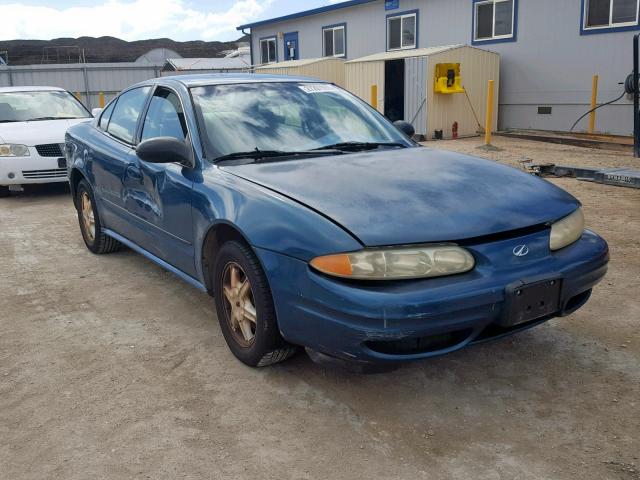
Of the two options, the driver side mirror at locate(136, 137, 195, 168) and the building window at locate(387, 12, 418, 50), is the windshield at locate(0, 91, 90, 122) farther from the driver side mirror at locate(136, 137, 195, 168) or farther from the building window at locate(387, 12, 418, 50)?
the building window at locate(387, 12, 418, 50)

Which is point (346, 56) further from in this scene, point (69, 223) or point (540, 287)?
point (540, 287)

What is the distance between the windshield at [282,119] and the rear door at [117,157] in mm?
814

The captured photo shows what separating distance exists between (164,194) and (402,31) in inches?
642

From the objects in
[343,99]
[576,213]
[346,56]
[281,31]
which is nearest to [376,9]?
[346,56]

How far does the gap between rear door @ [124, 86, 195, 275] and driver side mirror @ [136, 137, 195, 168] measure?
0.09 metres

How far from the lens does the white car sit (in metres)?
8.09

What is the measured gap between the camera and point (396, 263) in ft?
8.30

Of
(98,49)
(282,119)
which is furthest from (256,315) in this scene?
(98,49)

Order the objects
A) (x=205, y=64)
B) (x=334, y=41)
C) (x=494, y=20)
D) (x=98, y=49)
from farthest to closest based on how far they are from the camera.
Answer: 1. (x=98, y=49)
2. (x=205, y=64)
3. (x=334, y=41)
4. (x=494, y=20)

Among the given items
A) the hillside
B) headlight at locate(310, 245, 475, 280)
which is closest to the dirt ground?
headlight at locate(310, 245, 475, 280)

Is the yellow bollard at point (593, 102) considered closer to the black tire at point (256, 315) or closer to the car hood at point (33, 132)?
the car hood at point (33, 132)

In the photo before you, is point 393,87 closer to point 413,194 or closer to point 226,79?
point 226,79

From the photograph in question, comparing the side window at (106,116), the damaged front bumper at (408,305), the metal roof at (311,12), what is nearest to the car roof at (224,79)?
the side window at (106,116)

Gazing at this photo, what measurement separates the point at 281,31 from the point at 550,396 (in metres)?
22.8
